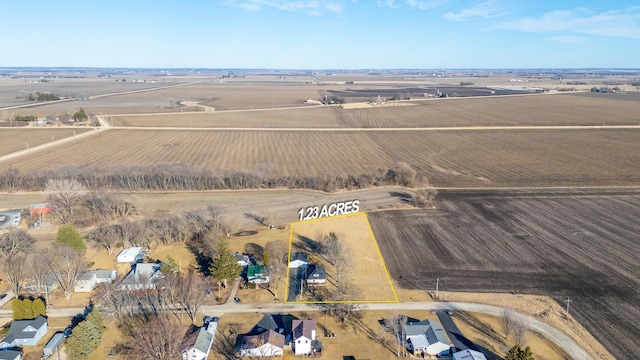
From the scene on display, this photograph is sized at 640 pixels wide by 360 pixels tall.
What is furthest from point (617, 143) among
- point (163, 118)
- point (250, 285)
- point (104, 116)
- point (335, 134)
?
point (104, 116)

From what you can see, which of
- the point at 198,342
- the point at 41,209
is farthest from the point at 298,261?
the point at 41,209

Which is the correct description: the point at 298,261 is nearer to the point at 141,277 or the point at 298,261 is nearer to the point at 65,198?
the point at 141,277

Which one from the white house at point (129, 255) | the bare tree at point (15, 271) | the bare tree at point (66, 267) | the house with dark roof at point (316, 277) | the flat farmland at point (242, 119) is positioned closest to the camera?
the bare tree at point (66, 267)

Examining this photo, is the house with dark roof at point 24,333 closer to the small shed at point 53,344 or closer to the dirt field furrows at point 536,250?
the small shed at point 53,344

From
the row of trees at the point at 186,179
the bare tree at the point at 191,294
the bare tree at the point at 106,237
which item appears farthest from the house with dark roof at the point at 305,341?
the row of trees at the point at 186,179

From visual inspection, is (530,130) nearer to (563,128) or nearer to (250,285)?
(563,128)

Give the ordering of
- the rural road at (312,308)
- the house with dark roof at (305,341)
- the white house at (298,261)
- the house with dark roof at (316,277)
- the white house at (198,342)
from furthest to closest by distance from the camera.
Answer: the white house at (298,261)
the house with dark roof at (316,277)
the rural road at (312,308)
the house with dark roof at (305,341)
the white house at (198,342)
